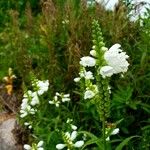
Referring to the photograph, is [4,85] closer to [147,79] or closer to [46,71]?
[46,71]

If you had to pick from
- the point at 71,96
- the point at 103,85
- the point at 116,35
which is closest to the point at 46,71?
the point at 71,96

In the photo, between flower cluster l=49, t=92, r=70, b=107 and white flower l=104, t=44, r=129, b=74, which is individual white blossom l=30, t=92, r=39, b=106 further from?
white flower l=104, t=44, r=129, b=74

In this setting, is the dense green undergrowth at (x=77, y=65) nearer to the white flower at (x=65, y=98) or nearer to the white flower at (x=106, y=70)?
the white flower at (x=65, y=98)

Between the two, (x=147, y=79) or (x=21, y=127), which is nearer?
(x=147, y=79)

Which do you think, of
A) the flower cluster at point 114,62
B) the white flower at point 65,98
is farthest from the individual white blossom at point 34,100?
the flower cluster at point 114,62

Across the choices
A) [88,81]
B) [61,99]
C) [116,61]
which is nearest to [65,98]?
[61,99]

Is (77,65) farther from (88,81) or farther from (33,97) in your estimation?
(88,81)

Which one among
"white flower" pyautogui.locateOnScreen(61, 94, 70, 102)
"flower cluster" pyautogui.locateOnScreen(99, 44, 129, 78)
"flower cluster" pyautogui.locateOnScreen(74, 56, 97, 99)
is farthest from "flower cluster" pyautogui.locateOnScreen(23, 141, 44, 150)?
"flower cluster" pyautogui.locateOnScreen(99, 44, 129, 78)

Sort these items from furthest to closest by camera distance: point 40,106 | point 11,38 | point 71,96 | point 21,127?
point 11,38
point 21,127
point 71,96
point 40,106
